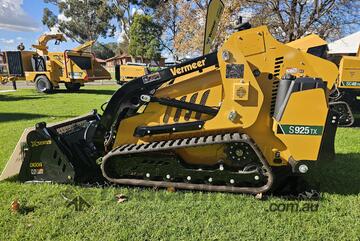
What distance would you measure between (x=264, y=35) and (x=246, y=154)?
1.37 meters

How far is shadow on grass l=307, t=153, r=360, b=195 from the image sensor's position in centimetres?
418

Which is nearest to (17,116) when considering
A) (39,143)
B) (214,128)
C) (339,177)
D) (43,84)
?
(39,143)

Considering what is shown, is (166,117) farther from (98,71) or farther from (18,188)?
(98,71)

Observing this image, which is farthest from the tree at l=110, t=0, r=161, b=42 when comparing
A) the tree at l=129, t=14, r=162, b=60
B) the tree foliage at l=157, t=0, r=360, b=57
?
the tree foliage at l=157, t=0, r=360, b=57

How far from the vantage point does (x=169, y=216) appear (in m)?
3.48

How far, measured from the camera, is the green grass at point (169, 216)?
3.17m

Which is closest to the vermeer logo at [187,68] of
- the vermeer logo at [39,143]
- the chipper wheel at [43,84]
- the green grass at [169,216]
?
the green grass at [169,216]

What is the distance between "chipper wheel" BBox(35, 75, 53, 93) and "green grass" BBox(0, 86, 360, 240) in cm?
1575

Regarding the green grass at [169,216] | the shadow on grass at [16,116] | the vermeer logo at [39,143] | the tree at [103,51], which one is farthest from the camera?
the tree at [103,51]

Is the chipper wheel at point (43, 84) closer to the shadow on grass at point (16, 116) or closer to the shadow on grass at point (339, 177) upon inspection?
the shadow on grass at point (16, 116)

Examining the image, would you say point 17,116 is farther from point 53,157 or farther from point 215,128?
point 215,128

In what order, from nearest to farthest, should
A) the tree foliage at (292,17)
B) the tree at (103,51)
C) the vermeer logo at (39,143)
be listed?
the vermeer logo at (39,143), the tree foliage at (292,17), the tree at (103,51)

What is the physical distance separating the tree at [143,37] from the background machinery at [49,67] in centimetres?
2231

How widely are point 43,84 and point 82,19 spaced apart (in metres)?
40.4
